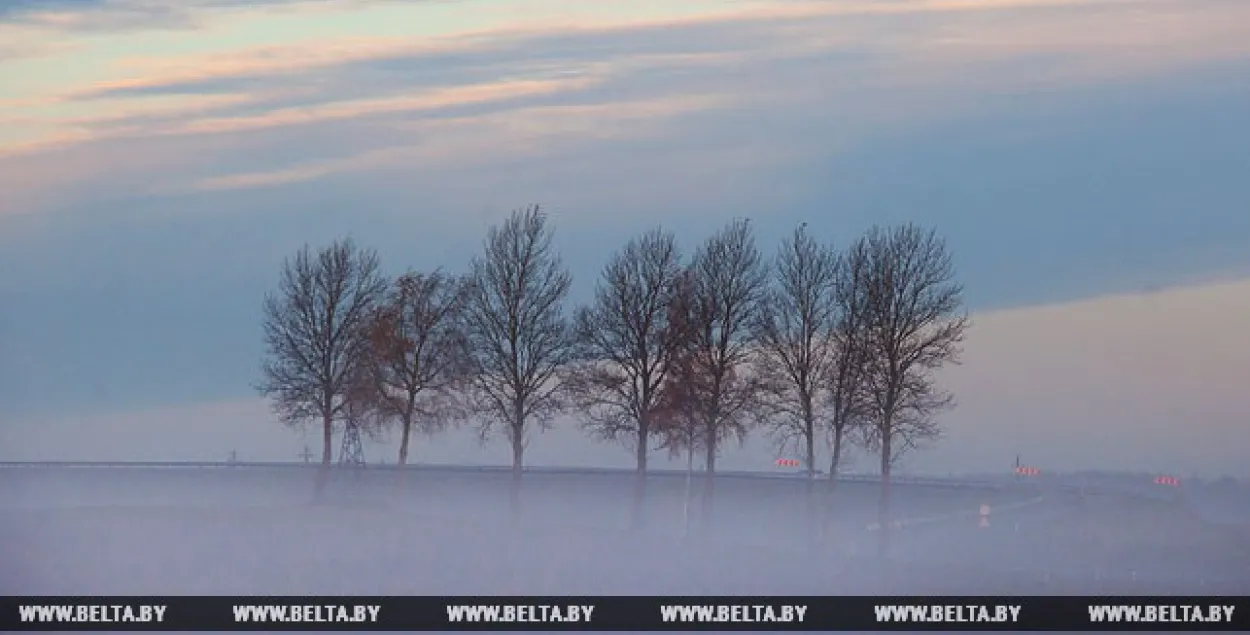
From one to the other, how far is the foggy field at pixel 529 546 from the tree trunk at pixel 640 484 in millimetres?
495

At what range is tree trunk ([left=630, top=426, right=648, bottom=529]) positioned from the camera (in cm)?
6869

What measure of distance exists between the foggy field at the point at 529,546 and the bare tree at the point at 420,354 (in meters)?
3.35

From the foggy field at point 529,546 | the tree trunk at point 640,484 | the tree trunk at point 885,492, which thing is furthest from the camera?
the tree trunk at point 640,484

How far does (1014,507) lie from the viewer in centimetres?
9988

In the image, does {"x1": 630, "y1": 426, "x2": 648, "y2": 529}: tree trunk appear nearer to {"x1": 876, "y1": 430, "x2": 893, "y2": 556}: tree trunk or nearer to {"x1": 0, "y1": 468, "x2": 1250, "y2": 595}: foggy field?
{"x1": 0, "y1": 468, "x2": 1250, "y2": 595}: foggy field

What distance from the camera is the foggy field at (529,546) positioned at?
5725cm

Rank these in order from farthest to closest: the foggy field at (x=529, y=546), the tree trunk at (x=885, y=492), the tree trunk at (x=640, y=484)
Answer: the tree trunk at (x=640, y=484) < the tree trunk at (x=885, y=492) < the foggy field at (x=529, y=546)

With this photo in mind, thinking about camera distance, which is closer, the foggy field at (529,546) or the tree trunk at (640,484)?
the foggy field at (529,546)

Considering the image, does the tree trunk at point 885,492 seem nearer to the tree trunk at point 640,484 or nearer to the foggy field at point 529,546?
the foggy field at point 529,546

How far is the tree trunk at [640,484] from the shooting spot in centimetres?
6869

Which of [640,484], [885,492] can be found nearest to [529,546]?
[640,484]

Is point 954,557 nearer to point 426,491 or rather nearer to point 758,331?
point 758,331

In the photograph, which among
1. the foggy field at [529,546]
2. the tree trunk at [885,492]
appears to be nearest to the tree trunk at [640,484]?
the foggy field at [529,546]

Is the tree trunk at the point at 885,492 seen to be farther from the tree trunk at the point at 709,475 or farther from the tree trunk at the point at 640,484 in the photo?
the tree trunk at the point at 640,484
